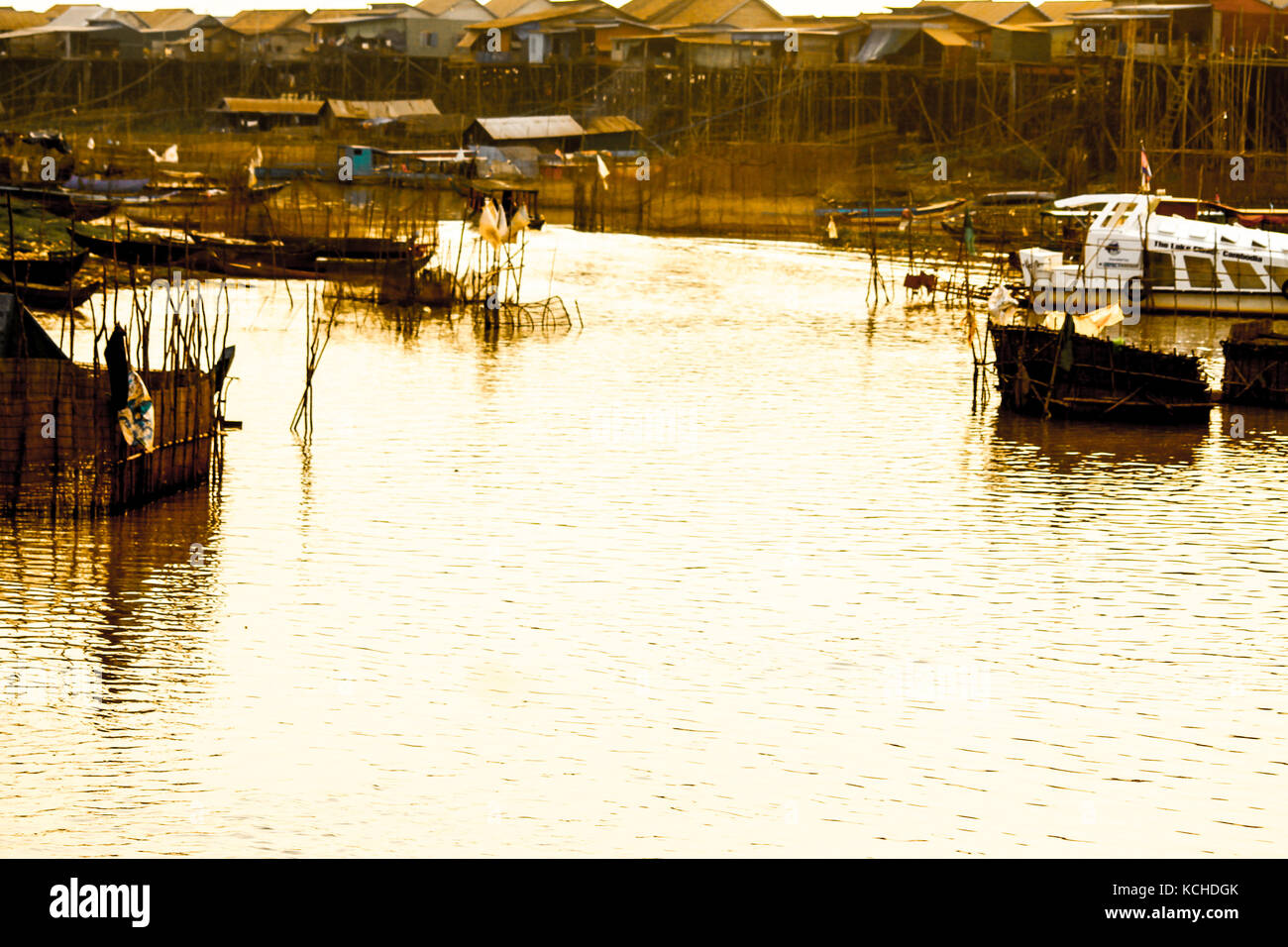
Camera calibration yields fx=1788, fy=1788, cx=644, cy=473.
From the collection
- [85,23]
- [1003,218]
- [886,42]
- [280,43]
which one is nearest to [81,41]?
[85,23]

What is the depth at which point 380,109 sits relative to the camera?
83.9m

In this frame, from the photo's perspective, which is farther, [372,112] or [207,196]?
[372,112]

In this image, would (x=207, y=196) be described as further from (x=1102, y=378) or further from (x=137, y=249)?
(x=1102, y=378)

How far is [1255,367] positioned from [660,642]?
1448 cm

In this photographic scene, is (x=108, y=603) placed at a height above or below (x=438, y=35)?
below

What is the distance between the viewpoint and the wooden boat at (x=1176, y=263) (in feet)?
109

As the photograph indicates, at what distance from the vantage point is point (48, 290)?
29219 millimetres

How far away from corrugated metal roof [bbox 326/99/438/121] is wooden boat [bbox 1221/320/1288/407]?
61783mm

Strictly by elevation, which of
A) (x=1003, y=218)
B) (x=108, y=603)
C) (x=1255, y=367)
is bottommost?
(x=108, y=603)

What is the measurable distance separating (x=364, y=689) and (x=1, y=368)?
576cm

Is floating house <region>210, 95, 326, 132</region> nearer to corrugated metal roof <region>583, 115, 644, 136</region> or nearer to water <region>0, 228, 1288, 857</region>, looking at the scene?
corrugated metal roof <region>583, 115, 644, 136</region>
